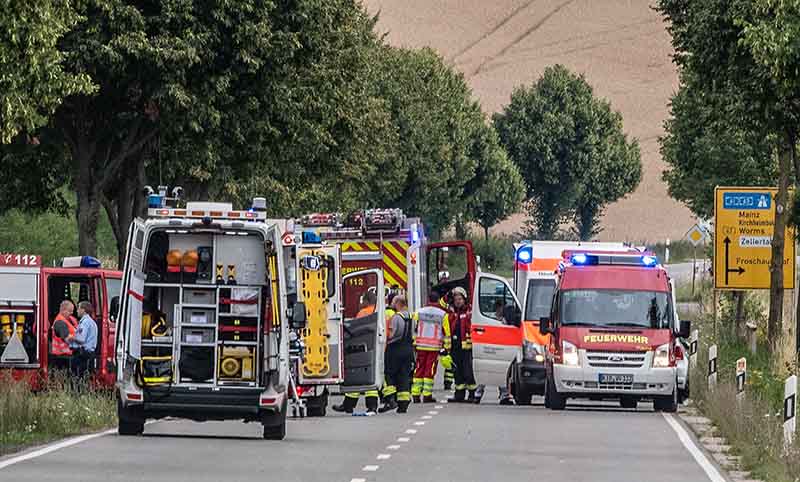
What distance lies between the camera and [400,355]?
2834 centimetres

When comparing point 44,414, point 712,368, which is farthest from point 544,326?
point 44,414

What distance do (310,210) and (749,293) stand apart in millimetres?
16909

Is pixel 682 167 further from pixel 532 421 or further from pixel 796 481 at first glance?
pixel 796 481

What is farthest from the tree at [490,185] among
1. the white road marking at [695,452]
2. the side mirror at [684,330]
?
the white road marking at [695,452]

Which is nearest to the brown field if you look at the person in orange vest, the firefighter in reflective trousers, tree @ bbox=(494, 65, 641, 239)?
tree @ bbox=(494, 65, 641, 239)

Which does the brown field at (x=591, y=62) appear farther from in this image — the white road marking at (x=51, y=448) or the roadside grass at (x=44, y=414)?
the white road marking at (x=51, y=448)

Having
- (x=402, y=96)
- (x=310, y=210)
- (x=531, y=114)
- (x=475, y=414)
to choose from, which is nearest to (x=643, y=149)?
(x=531, y=114)

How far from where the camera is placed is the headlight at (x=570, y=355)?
1158 inches

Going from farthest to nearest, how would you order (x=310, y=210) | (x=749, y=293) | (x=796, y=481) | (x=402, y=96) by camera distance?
1. (x=402, y=96)
2. (x=310, y=210)
3. (x=749, y=293)
4. (x=796, y=481)

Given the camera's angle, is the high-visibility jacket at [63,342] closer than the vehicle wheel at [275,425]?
No

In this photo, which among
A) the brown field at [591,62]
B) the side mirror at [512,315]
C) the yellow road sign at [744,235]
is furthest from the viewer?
the brown field at [591,62]

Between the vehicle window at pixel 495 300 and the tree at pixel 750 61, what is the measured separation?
4.75m

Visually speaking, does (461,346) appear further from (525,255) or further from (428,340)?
(525,255)

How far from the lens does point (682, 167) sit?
56.7 meters
